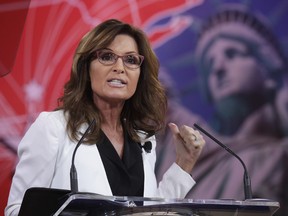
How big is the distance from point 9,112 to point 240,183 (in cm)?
111

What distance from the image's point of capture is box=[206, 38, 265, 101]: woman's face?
9.06 feet

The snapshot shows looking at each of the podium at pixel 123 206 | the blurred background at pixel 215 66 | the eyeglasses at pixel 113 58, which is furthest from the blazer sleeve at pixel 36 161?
the blurred background at pixel 215 66

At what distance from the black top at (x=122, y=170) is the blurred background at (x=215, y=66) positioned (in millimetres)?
645

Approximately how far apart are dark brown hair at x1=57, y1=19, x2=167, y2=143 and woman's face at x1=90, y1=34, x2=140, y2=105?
3 centimetres

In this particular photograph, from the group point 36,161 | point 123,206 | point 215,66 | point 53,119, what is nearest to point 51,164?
point 36,161

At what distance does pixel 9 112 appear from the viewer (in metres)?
2.52

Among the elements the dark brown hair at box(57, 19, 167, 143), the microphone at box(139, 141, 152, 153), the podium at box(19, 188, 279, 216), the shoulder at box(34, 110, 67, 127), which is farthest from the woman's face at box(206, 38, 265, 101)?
the podium at box(19, 188, 279, 216)

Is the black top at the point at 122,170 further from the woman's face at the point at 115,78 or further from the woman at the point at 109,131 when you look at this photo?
the woman's face at the point at 115,78

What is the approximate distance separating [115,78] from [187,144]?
0.33m

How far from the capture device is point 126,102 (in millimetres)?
2188

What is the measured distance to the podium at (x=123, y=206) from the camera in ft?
4.09

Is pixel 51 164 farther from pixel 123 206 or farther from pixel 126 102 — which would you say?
pixel 123 206

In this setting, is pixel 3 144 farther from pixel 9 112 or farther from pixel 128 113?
pixel 128 113

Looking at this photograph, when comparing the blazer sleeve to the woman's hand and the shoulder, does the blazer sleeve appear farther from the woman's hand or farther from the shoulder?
the woman's hand
